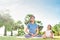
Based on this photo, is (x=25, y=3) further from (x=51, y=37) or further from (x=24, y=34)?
(x=51, y=37)

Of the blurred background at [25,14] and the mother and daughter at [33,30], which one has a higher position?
the blurred background at [25,14]

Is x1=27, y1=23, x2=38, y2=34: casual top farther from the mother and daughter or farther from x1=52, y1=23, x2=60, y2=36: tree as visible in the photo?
x1=52, y1=23, x2=60, y2=36: tree

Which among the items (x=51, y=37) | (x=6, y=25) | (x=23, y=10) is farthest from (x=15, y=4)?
(x=51, y=37)

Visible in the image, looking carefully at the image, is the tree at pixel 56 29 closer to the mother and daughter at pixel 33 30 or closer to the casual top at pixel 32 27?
the mother and daughter at pixel 33 30

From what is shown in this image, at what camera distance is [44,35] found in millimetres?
2088

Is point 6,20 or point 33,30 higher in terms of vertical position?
point 6,20

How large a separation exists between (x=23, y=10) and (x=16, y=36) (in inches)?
12.1

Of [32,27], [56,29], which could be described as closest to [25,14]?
[32,27]

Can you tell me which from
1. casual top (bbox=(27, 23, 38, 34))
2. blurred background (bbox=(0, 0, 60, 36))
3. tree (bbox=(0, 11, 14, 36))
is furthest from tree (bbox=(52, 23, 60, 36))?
tree (bbox=(0, 11, 14, 36))

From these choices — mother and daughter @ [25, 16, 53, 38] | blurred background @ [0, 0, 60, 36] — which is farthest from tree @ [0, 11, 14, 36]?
mother and daughter @ [25, 16, 53, 38]

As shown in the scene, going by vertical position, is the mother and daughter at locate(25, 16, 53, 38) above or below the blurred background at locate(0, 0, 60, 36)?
below

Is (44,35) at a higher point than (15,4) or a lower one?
lower

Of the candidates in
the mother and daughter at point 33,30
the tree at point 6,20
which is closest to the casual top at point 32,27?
the mother and daughter at point 33,30

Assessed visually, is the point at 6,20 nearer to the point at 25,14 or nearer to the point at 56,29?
the point at 25,14
